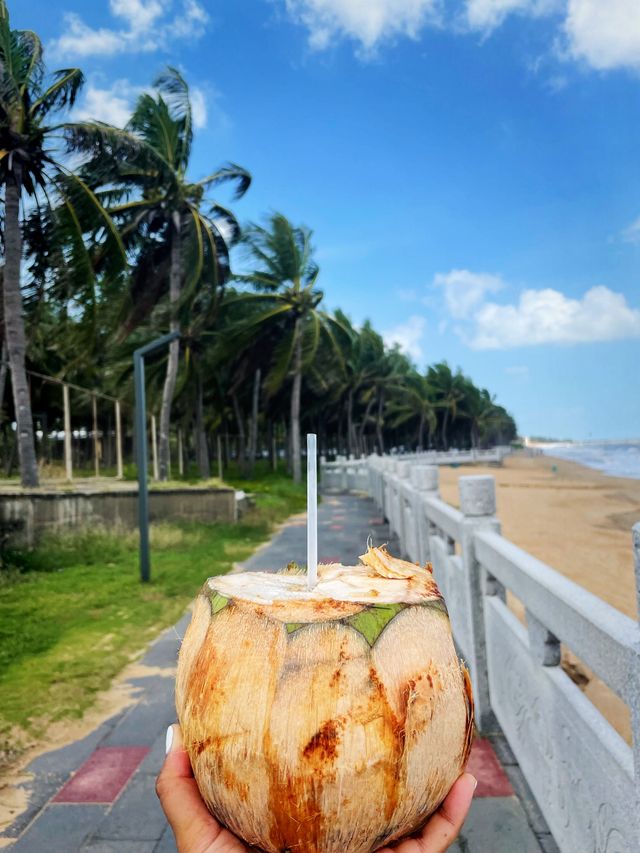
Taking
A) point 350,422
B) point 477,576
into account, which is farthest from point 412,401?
point 477,576

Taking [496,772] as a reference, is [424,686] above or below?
above

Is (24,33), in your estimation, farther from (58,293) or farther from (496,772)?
(496,772)

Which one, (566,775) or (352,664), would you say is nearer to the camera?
(352,664)

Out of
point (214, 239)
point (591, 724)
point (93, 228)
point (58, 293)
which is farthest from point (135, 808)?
point (214, 239)

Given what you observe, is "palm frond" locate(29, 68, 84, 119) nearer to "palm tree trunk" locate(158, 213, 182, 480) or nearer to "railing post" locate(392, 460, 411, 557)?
"palm tree trunk" locate(158, 213, 182, 480)

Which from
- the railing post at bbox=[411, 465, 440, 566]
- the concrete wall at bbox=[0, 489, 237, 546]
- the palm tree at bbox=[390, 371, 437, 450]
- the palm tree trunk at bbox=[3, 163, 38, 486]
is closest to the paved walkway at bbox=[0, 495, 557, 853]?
the railing post at bbox=[411, 465, 440, 566]

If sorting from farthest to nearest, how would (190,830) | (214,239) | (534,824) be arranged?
(214,239) < (534,824) < (190,830)

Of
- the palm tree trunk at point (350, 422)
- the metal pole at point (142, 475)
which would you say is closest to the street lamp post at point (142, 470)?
the metal pole at point (142, 475)
